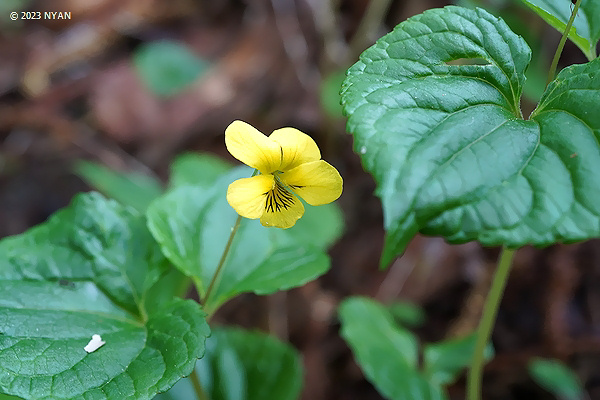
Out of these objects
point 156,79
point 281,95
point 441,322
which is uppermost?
point 156,79

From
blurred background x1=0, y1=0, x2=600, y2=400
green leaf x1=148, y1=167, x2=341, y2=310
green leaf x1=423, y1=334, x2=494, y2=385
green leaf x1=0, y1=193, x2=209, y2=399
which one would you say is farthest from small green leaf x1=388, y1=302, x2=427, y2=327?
green leaf x1=0, y1=193, x2=209, y2=399

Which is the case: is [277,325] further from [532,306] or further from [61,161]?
[61,161]

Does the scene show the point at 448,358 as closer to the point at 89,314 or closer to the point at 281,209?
the point at 281,209

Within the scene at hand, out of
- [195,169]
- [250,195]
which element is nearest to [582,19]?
[250,195]

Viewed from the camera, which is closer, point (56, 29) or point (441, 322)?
point (441, 322)

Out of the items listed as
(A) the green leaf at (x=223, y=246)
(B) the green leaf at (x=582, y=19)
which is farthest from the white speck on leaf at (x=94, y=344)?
(B) the green leaf at (x=582, y=19)

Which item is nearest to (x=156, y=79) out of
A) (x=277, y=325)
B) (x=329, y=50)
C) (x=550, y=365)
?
(x=329, y=50)
